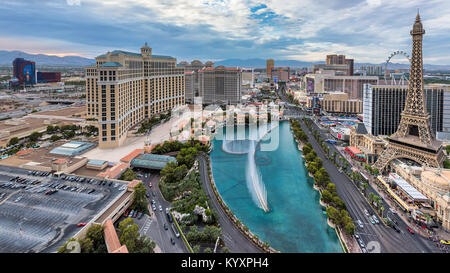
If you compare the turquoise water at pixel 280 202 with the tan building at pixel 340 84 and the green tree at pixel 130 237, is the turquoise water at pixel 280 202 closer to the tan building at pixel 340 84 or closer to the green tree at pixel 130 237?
the green tree at pixel 130 237

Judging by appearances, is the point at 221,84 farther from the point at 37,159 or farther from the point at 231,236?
the point at 231,236

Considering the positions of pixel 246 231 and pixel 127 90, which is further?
pixel 127 90

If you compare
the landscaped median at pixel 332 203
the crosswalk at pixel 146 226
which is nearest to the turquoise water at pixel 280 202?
the landscaped median at pixel 332 203

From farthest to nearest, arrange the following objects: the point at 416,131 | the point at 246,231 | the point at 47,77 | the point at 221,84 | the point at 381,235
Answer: the point at 47,77 → the point at 221,84 → the point at 416,131 → the point at 246,231 → the point at 381,235

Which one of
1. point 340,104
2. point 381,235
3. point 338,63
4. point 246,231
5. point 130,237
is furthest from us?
point 338,63

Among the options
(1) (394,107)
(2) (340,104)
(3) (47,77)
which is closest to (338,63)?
(2) (340,104)
